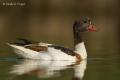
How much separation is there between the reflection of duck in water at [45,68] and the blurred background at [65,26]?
0.22 meters

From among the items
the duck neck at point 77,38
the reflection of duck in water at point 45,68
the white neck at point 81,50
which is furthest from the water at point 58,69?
the duck neck at point 77,38

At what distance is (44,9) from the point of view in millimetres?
34031

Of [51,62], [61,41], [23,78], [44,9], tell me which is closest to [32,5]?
[44,9]

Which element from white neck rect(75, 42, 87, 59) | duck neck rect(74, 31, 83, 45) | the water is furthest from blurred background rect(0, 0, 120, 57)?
the water

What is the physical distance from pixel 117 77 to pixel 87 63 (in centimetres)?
312

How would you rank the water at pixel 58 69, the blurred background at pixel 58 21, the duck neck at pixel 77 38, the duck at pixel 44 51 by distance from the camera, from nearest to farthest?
the water at pixel 58 69 < the duck at pixel 44 51 < the duck neck at pixel 77 38 < the blurred background at pixel 58 21

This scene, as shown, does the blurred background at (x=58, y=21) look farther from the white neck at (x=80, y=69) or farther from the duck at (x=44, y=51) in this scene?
the white neck at (x=80, y=69)

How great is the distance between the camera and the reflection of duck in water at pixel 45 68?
1533 centimetres

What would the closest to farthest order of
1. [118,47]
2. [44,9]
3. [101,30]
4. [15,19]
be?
[118,47] < [101,30] < [15,19] < [44,9]

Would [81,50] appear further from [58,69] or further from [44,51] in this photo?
[58,69]

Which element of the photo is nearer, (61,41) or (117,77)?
(117,77)

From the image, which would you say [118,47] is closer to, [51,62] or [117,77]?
[51,62]

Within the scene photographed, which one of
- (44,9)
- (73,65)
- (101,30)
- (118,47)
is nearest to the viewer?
(73,65)

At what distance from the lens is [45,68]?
1631 cm
